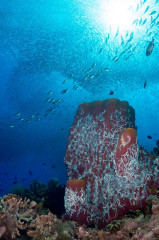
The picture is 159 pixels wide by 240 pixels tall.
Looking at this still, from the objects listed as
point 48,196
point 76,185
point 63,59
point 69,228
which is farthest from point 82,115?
point 63,59

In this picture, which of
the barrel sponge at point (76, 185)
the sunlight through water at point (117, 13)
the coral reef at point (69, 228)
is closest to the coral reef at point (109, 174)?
the barrel sponge at point (76, 185)

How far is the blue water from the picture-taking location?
16969 mm

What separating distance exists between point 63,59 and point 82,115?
64.0 feet

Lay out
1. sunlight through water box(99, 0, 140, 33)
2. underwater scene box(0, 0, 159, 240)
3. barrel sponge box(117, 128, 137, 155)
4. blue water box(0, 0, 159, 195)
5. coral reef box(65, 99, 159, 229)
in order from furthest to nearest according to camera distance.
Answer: blue water box(0, 0, 159, 195) < sunlight through water box(99, 0, 140, 33) < barrel sponge box(117, 128, 137, 155) < coral reef box(65, 99, 159, 229) < underwater scene box(0, 0, 159, 240)

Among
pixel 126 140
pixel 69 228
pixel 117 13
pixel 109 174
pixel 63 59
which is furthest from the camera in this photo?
pixel 63 59

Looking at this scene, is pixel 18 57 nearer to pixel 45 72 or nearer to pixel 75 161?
pixel 45 72

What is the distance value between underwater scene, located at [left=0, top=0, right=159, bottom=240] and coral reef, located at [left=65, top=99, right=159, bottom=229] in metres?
0.03

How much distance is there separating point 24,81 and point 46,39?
10.9 m

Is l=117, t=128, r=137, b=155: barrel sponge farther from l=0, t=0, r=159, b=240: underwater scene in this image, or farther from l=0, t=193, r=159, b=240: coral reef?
l=0, t=193, r=159, b=240: coral reef

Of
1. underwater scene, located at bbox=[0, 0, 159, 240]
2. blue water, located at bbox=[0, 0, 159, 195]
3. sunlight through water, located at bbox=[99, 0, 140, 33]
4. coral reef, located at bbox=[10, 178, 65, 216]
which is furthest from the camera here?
blue water, located at bbox=[0, 0, 159, 195]

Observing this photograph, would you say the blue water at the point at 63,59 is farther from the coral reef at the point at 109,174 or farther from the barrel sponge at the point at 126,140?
the barrel sponge at the point at 126,140

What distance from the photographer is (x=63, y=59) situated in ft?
79.6

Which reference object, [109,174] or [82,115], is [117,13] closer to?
[82,115]

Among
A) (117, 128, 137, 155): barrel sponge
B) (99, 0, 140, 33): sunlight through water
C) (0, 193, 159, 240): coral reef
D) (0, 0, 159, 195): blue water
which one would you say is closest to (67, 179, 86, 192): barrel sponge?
(0, 193, 159, 240): coral reef
